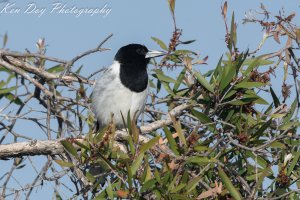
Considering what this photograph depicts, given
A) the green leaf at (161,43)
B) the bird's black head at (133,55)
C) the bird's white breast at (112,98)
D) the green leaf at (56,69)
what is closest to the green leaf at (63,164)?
the green leaf at (161,43)

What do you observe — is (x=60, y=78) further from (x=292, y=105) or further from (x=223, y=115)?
(x=292, y=105)

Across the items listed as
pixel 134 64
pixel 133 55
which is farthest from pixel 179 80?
pixel 133 55

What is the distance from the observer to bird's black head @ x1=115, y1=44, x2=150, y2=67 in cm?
624

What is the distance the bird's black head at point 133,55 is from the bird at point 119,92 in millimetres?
84

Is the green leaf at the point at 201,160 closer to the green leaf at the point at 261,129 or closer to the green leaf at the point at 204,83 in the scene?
the green leaf at the point at 261,129

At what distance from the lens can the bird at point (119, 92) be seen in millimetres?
5695

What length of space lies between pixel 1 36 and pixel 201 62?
1.31 metres

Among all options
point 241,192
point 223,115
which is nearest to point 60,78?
point 223,115

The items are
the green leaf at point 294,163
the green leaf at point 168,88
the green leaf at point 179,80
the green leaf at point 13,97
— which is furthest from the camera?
the green leaf at point 13,97

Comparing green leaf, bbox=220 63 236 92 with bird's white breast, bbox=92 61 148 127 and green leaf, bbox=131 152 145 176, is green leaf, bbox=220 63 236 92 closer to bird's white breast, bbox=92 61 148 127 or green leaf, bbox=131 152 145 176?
green leaf, bbox=131 152 145 176

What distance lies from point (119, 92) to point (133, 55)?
27.3 inches

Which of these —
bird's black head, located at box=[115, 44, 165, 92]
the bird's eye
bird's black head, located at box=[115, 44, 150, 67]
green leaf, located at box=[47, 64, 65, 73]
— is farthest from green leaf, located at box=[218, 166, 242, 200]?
the bird's eye

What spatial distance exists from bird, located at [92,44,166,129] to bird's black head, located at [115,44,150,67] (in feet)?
0.28

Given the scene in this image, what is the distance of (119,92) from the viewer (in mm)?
5734
